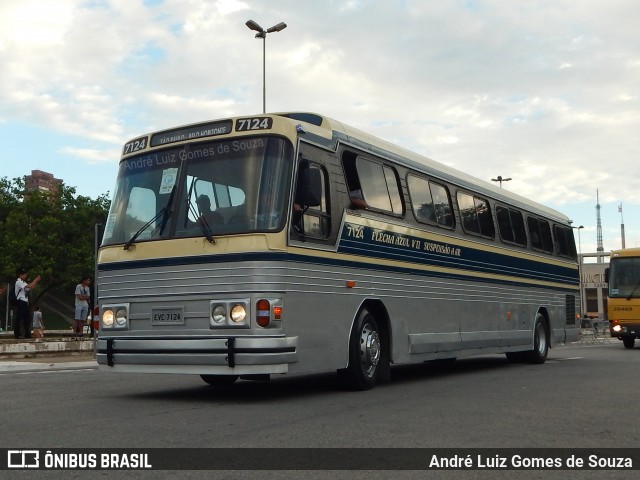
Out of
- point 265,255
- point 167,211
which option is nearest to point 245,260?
point 265,255

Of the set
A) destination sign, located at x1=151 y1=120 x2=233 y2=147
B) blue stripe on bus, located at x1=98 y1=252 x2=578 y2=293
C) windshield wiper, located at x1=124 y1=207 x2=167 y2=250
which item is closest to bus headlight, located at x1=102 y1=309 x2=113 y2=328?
blue stripe on bus, located at x1=98 y1=252 x2=578 y2=293

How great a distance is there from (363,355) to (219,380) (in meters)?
2.24

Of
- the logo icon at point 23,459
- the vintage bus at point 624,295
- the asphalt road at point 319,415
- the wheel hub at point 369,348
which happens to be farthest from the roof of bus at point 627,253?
the logo icon at point 23,459

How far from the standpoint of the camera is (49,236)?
54.7m

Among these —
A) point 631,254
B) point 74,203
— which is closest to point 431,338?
point 631,254

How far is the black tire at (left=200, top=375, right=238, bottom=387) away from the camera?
1131 centimetres

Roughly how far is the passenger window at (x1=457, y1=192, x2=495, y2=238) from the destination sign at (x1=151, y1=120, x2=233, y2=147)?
5.68 meters

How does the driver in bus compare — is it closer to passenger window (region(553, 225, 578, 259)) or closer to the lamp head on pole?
passenger window (region(553, 225, 578, 259))

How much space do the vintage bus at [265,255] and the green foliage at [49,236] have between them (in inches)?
1798

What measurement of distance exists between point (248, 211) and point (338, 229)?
4.81ft

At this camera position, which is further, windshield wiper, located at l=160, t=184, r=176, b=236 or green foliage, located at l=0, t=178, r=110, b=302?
green foliage, located at l=0, t=178, r=110, b=302

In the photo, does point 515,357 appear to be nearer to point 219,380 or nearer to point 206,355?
point 219,380
